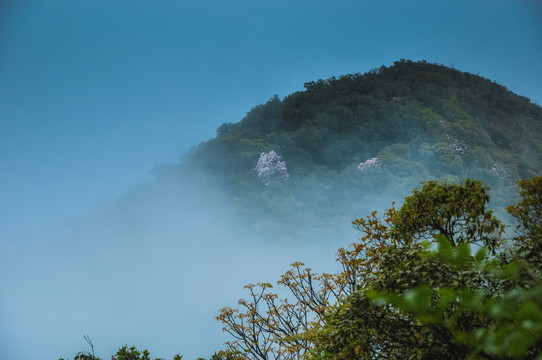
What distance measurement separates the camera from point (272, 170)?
2123 cm

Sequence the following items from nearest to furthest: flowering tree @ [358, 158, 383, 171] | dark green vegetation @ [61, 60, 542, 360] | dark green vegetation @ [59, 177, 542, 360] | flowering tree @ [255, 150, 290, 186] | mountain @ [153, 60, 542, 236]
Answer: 1. dark green vegetation @ [59, 177, 542, 360]
2. dark green vegetation @ [61, 60, 542, 360]
3. mountain @ [153, 60, 542, 236]
4. flowering tree @ [358, 158, 383, 171]
5. flowering tree @ [255, 150, 290, 186]

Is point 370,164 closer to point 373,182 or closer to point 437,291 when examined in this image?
point 373,182

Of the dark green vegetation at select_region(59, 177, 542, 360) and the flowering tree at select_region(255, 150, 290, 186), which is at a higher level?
the flowering tree at select_region(255, 150, 290, 186)

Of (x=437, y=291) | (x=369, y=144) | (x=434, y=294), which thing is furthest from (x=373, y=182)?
(x=437, y=291)

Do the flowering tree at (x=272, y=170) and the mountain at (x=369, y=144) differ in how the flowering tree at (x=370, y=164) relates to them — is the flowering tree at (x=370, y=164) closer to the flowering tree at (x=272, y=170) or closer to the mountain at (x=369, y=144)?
the mountain at (x=369, y=144)

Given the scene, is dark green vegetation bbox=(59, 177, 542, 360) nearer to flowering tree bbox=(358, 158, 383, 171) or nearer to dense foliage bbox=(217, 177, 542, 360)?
dense foliage bbox=(217, 177, 542, 360)

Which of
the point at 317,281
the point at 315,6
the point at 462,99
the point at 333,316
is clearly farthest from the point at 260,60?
the point at 333,316

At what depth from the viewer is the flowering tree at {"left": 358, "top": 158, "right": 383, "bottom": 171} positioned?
19758 millimetres

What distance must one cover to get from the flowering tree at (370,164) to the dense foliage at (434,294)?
43.2ft

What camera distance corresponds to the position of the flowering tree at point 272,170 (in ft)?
69.2

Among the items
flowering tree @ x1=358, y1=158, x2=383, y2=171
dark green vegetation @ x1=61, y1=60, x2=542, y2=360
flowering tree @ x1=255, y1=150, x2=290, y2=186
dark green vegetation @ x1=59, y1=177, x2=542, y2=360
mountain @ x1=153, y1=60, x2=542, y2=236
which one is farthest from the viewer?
flowering tree @ x1=255, y1=150, x2=290, y2=186

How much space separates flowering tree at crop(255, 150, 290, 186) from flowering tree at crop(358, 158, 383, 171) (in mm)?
3556

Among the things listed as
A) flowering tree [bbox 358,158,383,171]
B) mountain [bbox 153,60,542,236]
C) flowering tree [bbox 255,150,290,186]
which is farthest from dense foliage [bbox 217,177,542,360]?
flowering tree [bbox 255,150,290,186]

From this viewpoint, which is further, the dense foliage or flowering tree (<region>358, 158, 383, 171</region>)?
flowering tree (<region>358, 158, 383, 171</region>)
